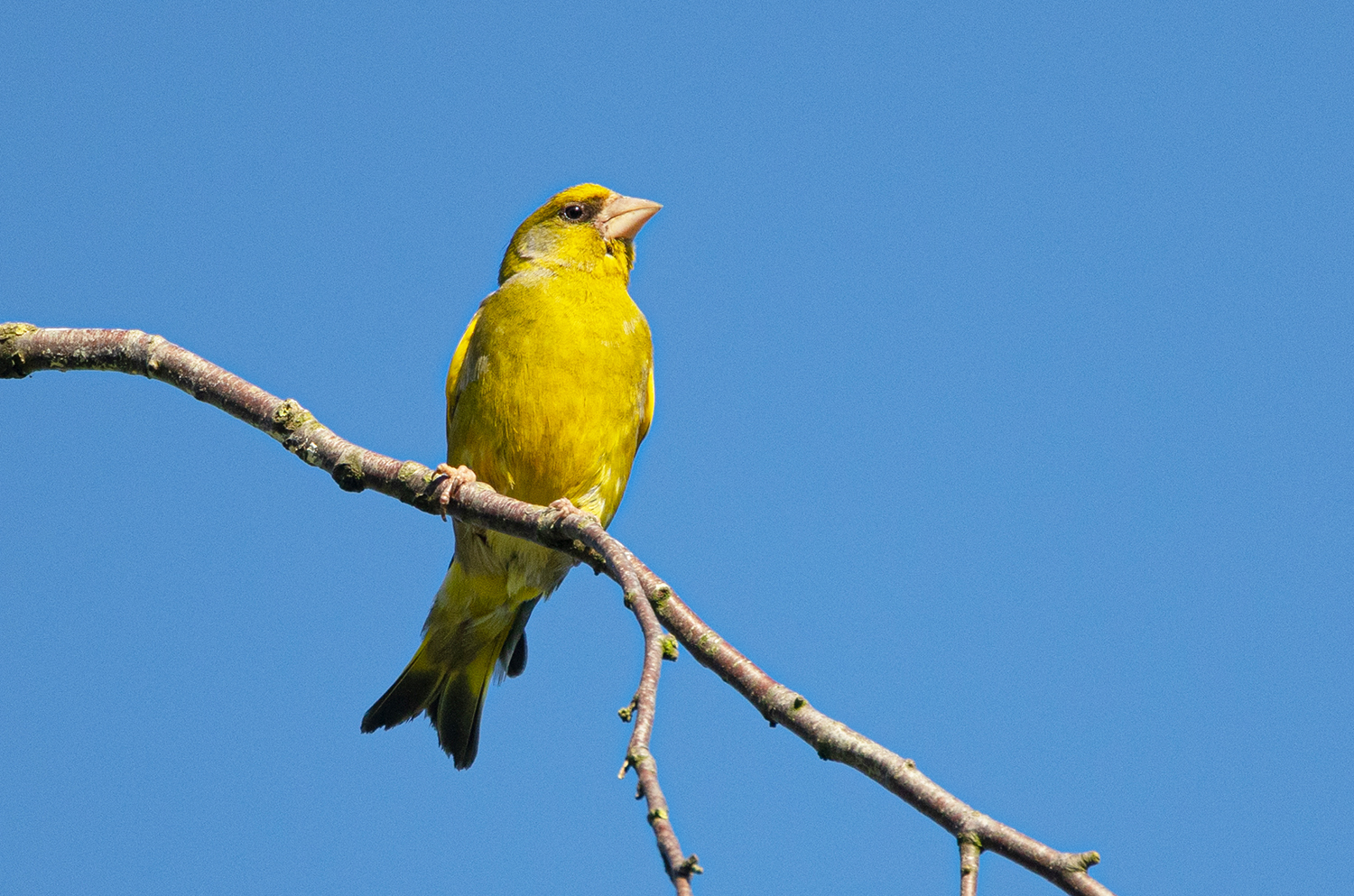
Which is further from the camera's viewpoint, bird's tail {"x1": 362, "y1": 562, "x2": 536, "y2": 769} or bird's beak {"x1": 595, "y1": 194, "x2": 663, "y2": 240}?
bird's beak {"x1": 595, "y1": 194, "x2": 663, "y2": 240}

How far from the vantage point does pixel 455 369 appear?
5812 millimetres

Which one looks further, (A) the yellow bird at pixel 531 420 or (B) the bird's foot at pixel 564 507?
(A) the yellow bird at pixel 531 420

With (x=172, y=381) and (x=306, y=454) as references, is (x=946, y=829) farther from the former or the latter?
(x=172, y=381)

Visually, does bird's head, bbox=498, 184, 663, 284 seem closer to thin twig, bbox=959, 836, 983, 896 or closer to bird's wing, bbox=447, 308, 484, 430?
bird's wing, bbox=447, 308, 484, 430

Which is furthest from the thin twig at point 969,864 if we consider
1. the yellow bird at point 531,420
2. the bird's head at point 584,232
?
the bird's head at point 584,232

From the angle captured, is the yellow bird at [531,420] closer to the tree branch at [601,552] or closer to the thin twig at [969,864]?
the tree branch at [601,552]

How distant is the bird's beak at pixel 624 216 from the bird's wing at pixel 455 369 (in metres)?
0.78

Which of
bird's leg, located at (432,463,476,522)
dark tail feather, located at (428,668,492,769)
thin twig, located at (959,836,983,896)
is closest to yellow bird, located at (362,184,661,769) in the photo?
dark tail feather, located at (428,668,492,769)

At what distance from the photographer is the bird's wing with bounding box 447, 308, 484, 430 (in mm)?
5723

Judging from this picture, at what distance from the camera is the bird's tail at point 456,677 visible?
583 cm

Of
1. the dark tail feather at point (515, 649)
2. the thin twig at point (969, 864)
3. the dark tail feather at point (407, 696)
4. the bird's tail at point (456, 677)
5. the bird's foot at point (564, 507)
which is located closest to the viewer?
the thin twig at point (969, 864)

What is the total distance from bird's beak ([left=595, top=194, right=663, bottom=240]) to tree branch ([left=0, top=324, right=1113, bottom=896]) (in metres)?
2.44

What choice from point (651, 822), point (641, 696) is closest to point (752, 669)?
point (641, 696)

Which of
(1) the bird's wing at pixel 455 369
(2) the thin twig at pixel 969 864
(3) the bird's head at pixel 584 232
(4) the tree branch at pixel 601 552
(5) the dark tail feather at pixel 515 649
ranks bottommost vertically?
(2) the thin twig at pixel 969 864
